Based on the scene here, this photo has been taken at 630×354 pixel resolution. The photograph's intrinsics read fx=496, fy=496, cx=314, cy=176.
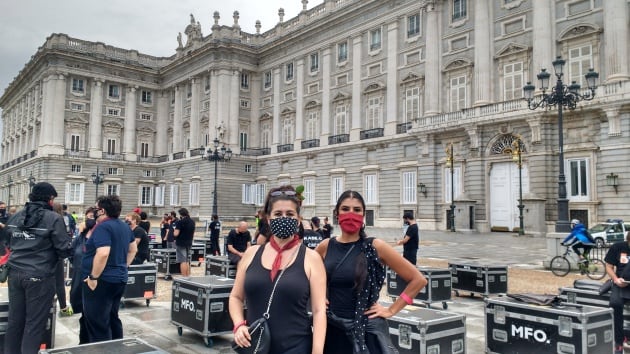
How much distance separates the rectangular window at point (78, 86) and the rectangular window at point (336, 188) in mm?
31181

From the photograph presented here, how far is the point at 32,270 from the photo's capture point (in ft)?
16.6

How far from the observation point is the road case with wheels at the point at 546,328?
17.6ft

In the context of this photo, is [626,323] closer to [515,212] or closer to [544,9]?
[515,212]


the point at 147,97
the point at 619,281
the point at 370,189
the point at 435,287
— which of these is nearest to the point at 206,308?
the point at 435,287

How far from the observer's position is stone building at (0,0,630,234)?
25672 mm

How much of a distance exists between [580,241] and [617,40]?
49.4 ft

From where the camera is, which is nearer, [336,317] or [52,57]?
[336,317]

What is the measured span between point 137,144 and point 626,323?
56.5 metres

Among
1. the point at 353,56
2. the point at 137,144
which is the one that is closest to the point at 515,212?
the point at 353,56

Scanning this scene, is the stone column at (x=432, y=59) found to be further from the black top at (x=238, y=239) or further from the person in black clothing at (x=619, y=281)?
the person in black clothing at (x=619, y=281)

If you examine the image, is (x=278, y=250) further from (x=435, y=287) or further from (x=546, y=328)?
(x=435, y=287)

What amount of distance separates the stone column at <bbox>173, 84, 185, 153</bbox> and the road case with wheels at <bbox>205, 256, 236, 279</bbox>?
146 ft

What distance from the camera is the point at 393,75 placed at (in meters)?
35.7

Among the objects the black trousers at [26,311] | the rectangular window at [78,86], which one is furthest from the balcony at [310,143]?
the black trousers at [26,311]
